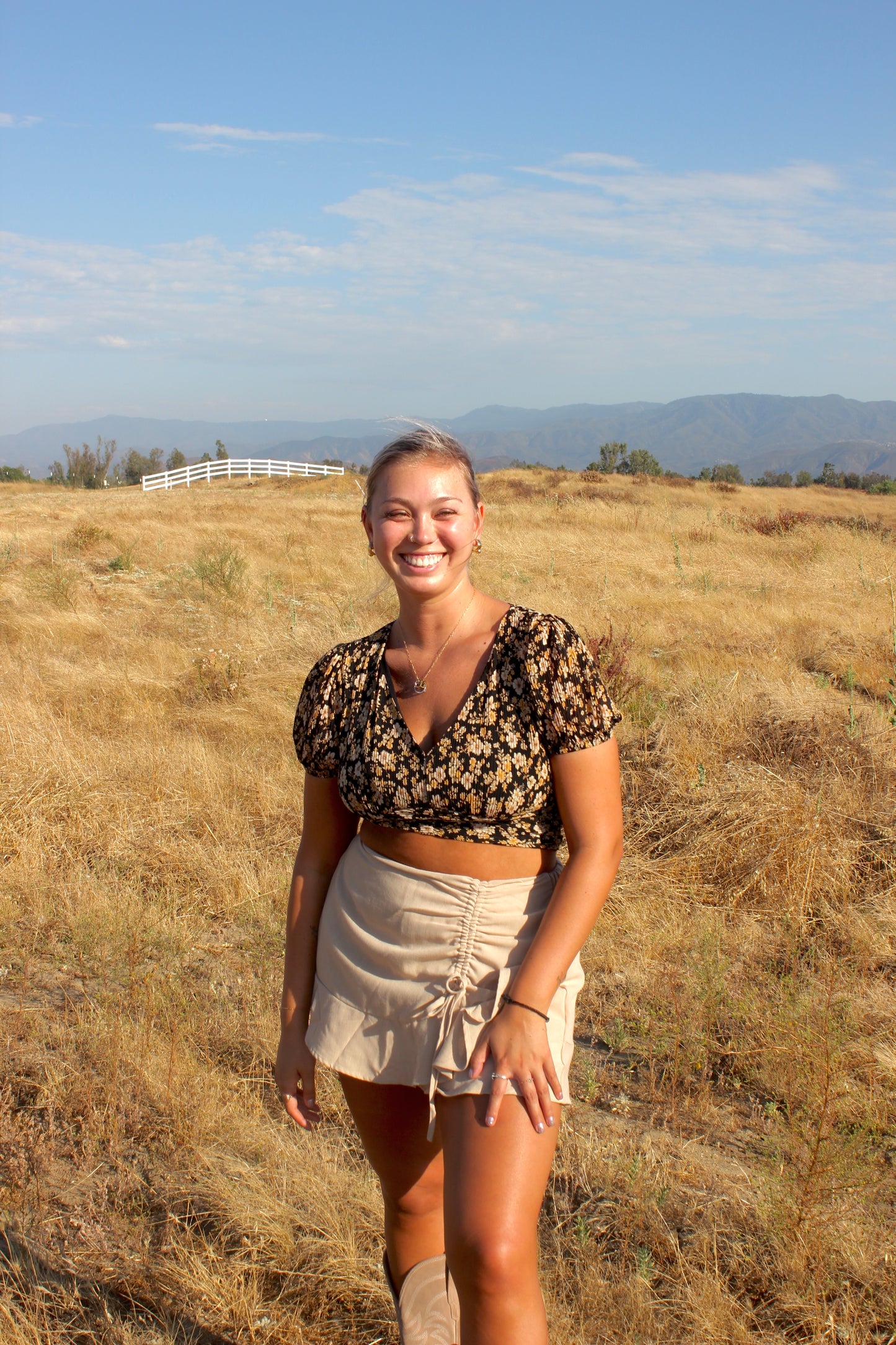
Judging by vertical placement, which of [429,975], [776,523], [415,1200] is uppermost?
[776,523]

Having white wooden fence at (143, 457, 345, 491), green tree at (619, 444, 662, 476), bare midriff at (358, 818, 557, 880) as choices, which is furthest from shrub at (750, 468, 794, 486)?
bare midriff at (358, 818, 557, 880)

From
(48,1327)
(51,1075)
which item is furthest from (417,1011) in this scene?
(51,1075)

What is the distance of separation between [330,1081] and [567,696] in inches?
79.5

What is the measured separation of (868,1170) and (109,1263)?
76.8 inches

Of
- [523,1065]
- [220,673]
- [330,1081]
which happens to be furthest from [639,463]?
[523,1065]

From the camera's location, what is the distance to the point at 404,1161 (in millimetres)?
1838

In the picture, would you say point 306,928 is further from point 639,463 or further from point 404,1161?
point 639,463

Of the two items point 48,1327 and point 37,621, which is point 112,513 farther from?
point 48,1327

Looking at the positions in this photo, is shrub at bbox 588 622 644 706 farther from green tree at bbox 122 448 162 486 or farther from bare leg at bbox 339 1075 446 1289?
green tree at bbox 122 448 162 486

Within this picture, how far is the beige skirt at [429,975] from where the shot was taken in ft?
5.39

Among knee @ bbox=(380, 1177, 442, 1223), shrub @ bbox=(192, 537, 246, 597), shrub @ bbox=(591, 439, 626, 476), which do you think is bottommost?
knee @ bbox=(380, 1177, 442, 1223)

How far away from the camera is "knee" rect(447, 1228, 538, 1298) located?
1453 mm

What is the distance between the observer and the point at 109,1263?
7.69ft

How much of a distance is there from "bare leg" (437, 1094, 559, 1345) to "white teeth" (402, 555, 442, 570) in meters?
0.97
